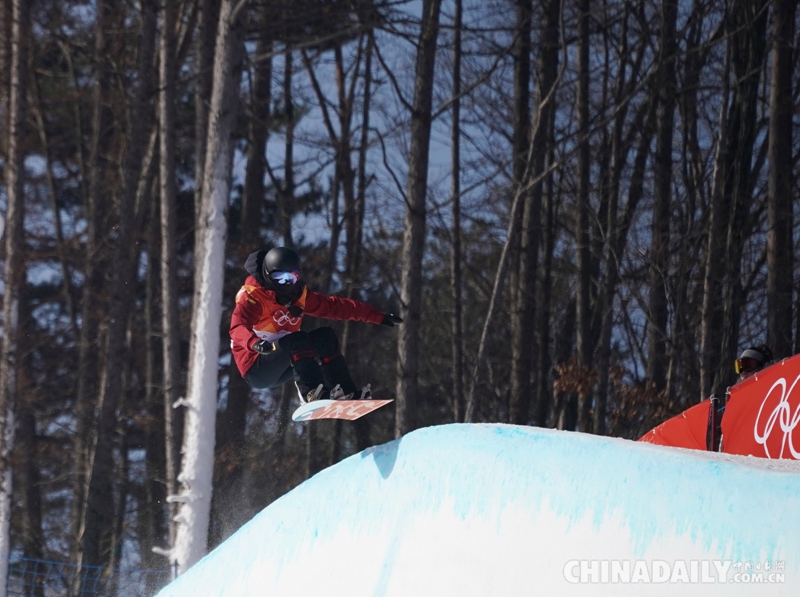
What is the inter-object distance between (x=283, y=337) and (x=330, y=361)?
0.38 m

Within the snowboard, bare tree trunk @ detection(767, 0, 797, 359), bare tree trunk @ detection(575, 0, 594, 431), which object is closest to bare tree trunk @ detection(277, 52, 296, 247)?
bare tree trunk @ detection(575, 0, 594, 431)

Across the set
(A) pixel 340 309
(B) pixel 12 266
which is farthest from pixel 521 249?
(A) pixel 340 309

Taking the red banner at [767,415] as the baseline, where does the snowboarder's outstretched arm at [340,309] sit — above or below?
above

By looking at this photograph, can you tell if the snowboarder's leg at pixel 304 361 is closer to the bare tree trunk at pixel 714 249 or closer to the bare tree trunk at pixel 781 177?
the bare tree trunk at pixel 714 249

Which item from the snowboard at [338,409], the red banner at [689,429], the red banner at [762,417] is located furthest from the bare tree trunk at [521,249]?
the snowboard at [338,409]

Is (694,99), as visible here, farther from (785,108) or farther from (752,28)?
(785,108)

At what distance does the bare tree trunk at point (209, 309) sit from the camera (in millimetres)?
9203

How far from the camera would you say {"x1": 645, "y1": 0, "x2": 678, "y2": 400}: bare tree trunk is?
16.3 m

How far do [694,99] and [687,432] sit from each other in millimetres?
12842

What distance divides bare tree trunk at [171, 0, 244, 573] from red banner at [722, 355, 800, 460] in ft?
16.9

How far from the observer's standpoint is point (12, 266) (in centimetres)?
1302

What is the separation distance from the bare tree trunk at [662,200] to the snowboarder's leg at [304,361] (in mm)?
11095

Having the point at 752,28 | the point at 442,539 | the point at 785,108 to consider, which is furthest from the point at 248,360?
the point at 752,28

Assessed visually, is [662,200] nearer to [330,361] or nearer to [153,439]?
[330,361]
